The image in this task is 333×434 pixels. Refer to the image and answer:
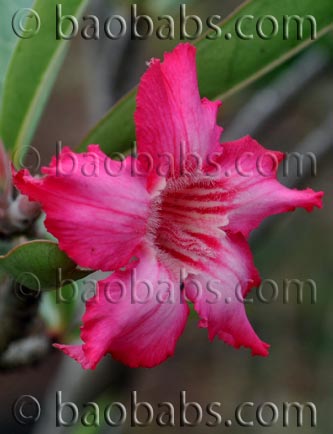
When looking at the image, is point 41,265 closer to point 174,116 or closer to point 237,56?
point 174,116

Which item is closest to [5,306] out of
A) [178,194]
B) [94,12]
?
[178,194]

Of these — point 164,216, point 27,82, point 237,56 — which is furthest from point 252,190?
point 27,82

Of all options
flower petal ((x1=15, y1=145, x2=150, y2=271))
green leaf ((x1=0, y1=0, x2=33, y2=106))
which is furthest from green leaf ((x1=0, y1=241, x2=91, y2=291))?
green leaf ((x1=0, y1=0, x2=33, y2=106))

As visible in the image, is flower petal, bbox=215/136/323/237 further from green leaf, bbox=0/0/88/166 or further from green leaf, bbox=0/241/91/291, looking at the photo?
green leaf, bbox=0/0/88/166

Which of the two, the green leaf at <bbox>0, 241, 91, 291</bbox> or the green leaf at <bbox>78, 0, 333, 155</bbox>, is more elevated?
the green leaf at <bbox>78, 0, 333, 155</bbox>

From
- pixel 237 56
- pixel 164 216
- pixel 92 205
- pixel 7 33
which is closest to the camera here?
pixel 92 205

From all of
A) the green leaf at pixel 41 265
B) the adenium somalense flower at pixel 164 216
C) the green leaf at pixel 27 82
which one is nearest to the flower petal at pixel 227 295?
the adenium somalense flower at pixel 164 216

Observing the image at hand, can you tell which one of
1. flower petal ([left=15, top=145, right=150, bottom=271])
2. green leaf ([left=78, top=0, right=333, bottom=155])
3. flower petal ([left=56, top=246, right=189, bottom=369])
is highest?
green leaf ([left=78, top=0, right=333, bottom=155])
